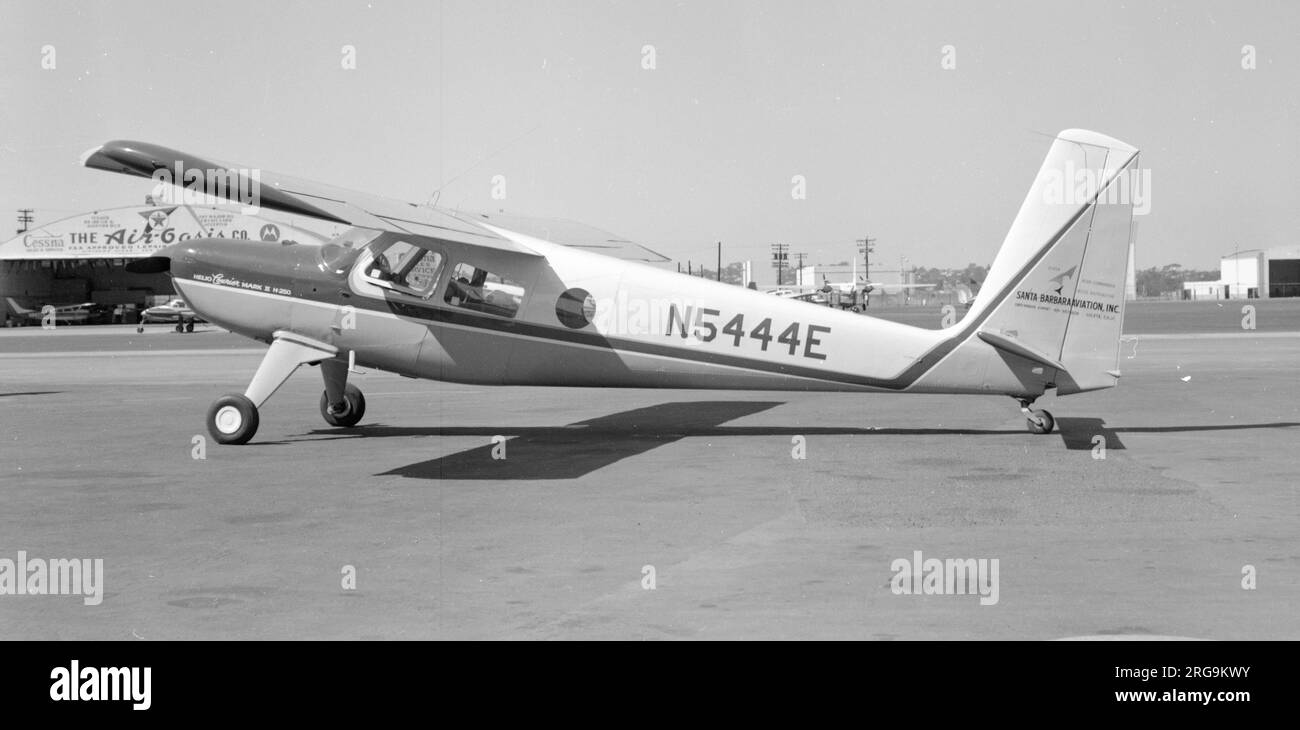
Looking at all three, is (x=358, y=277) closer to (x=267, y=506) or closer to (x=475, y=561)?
(x=267, y=506)

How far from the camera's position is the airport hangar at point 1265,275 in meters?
143

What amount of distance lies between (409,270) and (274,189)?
2640 mm

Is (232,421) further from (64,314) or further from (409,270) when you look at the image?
(64,314)

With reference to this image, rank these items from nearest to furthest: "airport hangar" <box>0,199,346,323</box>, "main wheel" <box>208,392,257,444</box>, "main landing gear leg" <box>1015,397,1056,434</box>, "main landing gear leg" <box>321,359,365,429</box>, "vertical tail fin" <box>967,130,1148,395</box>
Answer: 1. "vertical tail fin" <box>967,130,1148,395</box>
2. "main landing gear leg" <box>1015,397,1056,434</box>
3. "main wheel" <box>208,392,257,444</box>
4. "main landing gear leg" <box>321,359,365,429</box>
5. "airport hangar" <box>0,199,346,323</box>

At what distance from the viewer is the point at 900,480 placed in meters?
10.3

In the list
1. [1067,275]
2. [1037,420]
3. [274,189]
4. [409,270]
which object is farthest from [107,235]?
[1067,275]

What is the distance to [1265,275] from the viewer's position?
14638cm

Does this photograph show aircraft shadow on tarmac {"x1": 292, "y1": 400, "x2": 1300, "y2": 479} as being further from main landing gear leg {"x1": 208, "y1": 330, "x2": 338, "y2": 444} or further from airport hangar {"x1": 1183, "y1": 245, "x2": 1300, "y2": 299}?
airport hangar {"x1": 1183, "y1": 245, "x2": 1300, "y2": 299}

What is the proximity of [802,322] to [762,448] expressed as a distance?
1.38 meters

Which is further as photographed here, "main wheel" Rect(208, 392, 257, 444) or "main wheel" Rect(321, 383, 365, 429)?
"main wheel" Rect(321, 383, 365, 429)

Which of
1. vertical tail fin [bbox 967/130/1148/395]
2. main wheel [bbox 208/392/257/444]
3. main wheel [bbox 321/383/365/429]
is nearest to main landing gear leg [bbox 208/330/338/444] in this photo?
main wheel [bbox 208/392/257/444]

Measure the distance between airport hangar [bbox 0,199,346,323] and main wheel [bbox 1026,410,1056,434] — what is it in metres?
60.5

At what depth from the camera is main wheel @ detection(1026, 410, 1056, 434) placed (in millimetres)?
13062
